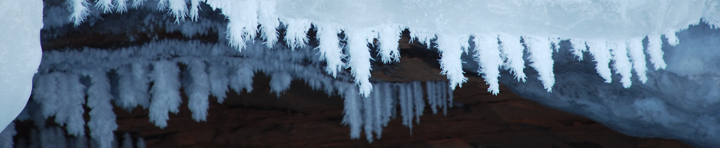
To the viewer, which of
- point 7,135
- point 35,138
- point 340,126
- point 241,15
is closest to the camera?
point 241,15

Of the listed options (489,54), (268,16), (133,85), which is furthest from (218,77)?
(489,54)

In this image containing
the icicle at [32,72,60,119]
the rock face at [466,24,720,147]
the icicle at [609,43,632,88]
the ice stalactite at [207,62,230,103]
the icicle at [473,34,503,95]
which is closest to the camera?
the icicle at [473,34,503,95]

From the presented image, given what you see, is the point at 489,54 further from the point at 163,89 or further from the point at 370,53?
the point at 163,89

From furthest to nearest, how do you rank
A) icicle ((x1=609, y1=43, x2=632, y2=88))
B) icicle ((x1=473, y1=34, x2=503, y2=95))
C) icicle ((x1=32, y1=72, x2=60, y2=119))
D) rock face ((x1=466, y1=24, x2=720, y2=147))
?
icicle ((x1=32, y1=72, x2=60, y2=119)), rock face ((x1=466, y1=24, x2=720, y2=147)), icicle ((x1=609, y1=43, x2=632, y2=88)), icicle ((x1=473, y1=34, x2=503, y2=95))

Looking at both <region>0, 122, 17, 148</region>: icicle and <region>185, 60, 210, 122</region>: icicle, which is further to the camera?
<region>0, 122, 17, 148</region>: icicle

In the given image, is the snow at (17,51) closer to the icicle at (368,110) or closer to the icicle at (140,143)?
the icicle at (368,110)

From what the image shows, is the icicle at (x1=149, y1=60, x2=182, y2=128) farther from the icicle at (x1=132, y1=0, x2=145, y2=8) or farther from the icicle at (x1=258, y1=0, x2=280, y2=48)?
the icicle at (x1=258, y1=0, x2=280, y2=48)

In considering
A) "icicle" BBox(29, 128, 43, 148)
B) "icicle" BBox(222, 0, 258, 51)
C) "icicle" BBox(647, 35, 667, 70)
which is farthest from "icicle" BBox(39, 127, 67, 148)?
"icicle" BBox(647, 35, 667, 70)

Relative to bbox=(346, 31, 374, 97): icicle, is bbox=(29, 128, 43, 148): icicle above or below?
below

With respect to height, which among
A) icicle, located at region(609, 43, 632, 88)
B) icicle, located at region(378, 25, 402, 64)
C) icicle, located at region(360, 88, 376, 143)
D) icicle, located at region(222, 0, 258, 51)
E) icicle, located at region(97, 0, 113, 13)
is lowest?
icicle, located at region(360, 88, 376, 143)
